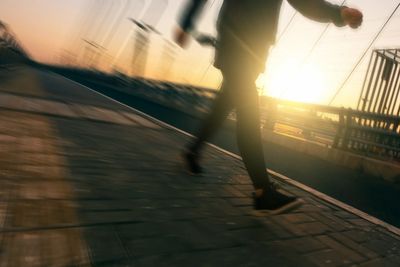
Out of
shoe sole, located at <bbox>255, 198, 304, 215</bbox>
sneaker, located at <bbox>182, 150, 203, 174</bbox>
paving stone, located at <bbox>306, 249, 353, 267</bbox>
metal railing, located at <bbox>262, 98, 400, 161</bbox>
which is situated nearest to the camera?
paving stone, located at <bbox>306, 249, 353, 267</bbox>

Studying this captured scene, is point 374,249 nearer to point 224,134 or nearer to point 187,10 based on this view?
point 187,10

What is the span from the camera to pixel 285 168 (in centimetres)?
664

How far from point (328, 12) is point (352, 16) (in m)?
0.19

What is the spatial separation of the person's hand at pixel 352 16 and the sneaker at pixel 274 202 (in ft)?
3.83

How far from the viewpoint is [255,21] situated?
262cm

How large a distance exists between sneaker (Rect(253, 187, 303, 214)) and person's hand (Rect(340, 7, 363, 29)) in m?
1.17

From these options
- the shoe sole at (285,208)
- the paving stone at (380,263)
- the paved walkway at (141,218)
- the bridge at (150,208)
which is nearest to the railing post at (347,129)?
the bridge at (150,208)

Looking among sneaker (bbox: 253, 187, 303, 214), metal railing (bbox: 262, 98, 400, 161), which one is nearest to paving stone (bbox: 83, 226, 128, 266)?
sneaker (bbox: 253, 187, 303, 214)

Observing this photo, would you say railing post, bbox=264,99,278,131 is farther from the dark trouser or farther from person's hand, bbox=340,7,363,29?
person's hand, bbox=340,7,363,29

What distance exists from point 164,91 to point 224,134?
7.34m

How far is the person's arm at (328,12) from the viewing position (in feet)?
7.82

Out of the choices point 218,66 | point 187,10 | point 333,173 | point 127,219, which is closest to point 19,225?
point 127,219

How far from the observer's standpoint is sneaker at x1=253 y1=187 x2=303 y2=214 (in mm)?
2492

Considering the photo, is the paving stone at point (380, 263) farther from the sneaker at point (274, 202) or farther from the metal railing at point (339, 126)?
the metal railing at point (339, 126)
